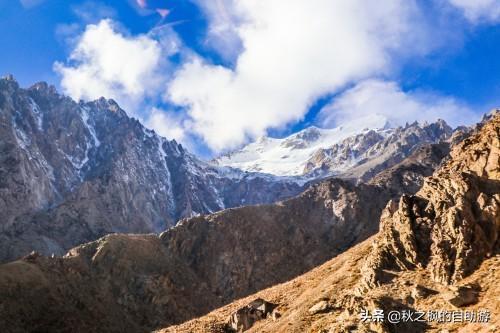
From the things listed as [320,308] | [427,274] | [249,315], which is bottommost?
[320,308]

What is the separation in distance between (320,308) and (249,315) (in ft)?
28.1

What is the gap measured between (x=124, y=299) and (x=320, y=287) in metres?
69.0

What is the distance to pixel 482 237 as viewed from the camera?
29391 mm

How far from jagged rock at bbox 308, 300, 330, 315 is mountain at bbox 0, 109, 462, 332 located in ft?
161

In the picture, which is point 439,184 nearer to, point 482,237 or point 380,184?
point 482,237

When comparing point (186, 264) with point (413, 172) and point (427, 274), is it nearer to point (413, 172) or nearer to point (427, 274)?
point (413, 172)

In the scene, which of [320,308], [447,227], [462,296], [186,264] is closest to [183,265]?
[186,264]

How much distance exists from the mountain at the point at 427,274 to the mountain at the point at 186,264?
149ft

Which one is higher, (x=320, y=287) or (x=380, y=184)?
(x=380, y=184)

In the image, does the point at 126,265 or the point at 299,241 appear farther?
the point at 299,241

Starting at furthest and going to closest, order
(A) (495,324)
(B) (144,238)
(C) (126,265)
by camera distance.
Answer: (B) (144,238) → (C) (126,265) → (A) (495,324)

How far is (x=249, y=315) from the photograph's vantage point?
38.4 m

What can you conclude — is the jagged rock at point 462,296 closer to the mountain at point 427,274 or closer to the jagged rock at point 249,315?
the mountain at point 427,274

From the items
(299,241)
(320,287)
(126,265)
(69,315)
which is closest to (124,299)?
(126,265)
